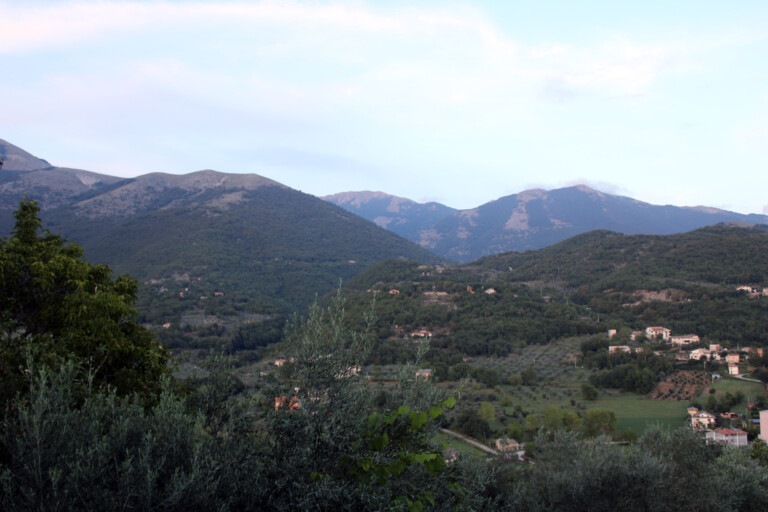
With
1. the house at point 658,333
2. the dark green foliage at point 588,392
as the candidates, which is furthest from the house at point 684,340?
the dark green foliage at point 588,392

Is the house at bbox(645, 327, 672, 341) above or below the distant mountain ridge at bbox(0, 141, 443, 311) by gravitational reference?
below

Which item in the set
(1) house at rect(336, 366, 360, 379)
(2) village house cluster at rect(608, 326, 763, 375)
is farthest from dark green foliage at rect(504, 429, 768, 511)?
(2) village house cluster at rect(608, 326, 763, 375)

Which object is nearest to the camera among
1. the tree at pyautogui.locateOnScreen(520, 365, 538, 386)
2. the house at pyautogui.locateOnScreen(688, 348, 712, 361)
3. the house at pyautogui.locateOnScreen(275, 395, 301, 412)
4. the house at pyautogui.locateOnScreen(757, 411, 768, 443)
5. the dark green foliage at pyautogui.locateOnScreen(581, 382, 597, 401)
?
the house at pyautogui.locateOnScreen(275, 395, 301, 412)

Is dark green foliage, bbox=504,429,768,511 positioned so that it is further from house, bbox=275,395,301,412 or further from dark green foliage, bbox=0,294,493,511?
house, bbox=275,395,301,412

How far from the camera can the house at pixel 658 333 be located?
3884 centimetres

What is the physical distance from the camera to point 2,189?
108m

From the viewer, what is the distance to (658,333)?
3922 cm

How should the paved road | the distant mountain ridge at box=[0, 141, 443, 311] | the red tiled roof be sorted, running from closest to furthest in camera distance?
1. the red tiled roof
2. the paved road
3. the distant mountain ridge at box=[0, 141, 443, 311]

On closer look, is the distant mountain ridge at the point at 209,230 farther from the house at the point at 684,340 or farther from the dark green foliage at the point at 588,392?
the house at the point at 684,340

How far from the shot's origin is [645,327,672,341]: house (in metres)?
38.8

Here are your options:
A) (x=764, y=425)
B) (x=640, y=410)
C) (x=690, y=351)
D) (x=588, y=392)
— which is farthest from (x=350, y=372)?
(x=690, y=351)

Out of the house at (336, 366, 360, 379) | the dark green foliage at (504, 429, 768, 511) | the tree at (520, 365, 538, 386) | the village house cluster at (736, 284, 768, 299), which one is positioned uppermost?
the house at (336, 366, 360, 379)

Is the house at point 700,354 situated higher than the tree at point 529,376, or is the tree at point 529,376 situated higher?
the house at point 700,354

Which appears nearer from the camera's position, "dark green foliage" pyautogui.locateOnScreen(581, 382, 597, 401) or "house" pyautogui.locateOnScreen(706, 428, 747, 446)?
"house" pyautogui.locateOnScreen(706, 428, 747, 446)
